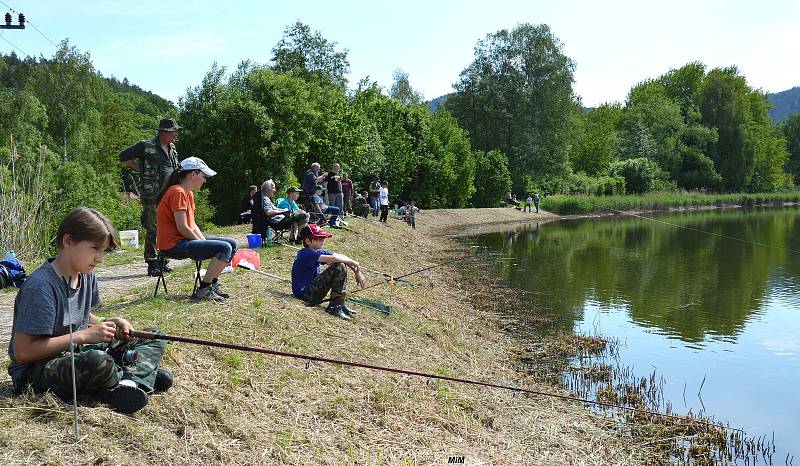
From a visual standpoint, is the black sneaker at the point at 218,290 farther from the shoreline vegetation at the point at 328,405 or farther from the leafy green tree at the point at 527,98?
the leafy green tree at the point at 527,98

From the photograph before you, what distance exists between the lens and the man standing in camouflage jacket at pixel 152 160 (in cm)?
859

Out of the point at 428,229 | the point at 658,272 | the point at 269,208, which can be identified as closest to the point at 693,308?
the point at 658,272

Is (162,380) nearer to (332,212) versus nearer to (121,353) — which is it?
(121,353)

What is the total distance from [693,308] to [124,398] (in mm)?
13009

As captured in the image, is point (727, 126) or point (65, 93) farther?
point (727, 126)

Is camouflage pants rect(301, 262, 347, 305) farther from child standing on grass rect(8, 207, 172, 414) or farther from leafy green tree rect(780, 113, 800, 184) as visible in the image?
leafy green tree rect(780, 113, 800, 184)

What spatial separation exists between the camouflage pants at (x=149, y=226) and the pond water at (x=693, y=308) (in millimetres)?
7029

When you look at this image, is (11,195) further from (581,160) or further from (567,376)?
(581,160)

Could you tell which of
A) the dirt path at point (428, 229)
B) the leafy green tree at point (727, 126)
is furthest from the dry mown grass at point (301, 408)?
the leafy green tree at point (727, 126)

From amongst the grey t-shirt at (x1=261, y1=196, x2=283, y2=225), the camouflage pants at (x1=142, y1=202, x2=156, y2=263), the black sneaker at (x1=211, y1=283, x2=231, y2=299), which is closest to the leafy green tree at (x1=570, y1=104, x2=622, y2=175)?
the grey t-shirt at (x1=261, y1=196, x2=283, y2=225)

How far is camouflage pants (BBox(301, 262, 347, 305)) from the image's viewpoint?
27.6 feet

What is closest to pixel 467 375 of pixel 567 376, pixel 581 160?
pixel 567 376

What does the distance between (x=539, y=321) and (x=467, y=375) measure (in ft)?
16.1

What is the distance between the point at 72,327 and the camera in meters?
4.18
